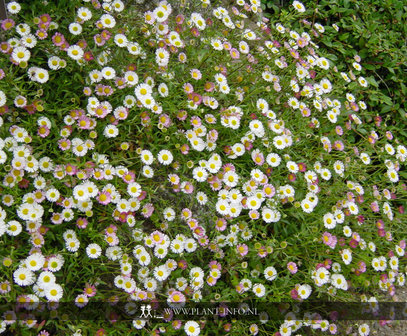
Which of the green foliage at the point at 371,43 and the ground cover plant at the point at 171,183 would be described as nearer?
the ground cover plant at the point at 171,183

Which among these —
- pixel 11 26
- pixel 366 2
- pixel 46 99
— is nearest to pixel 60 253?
pixel 46 99

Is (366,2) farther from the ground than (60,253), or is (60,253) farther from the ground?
(366,2)

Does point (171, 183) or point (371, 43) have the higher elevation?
point (371, 43)

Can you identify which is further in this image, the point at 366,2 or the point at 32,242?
the point at 366,2

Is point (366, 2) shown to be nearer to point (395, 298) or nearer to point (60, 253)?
point (395, 298)

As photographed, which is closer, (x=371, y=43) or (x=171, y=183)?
(x=171, y=183)

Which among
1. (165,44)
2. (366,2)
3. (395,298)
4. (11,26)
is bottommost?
(395,298)

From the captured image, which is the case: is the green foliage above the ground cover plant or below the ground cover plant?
above

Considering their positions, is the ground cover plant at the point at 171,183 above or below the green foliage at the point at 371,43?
below
